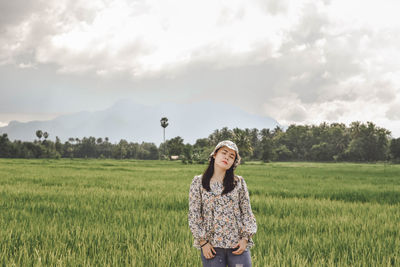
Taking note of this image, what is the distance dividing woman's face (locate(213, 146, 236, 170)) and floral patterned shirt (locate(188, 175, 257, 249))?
5.4 inches

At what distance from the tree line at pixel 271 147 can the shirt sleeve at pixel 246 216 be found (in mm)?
44292

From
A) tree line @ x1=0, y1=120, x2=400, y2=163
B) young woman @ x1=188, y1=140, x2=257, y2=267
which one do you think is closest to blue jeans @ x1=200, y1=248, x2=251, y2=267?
young woman @ x1=188, y1=140, x2=257, y2=267

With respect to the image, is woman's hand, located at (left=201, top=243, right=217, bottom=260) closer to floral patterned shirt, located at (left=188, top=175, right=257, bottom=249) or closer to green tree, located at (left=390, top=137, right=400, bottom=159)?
floral patterned shirt, located at (left=188, top=175, right=257, bottom=249)

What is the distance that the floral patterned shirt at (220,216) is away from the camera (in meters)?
2.11

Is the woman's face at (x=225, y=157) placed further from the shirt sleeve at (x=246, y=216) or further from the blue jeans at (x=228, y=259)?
the blue jeans at (x=228, y=259)

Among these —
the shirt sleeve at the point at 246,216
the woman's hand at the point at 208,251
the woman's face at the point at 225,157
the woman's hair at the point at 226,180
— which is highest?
the woman's face at the point at 225,157

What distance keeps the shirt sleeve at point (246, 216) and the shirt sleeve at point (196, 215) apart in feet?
0.96

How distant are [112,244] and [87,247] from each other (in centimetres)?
A: 28

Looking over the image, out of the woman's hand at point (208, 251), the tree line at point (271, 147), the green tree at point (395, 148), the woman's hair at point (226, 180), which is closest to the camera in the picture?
the woman's hand at point (208, 251)

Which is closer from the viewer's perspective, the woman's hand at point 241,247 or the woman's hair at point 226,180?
the woman's hand at point 241,247

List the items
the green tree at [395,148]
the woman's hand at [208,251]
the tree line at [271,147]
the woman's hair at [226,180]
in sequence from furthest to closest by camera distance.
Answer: the tree line at [271,147], the green tree at [395,148], the woman's hair at [226,180], the woman's hand at [208,251]

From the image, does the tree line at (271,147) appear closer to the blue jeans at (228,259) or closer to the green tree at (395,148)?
the green tree at (395,148)

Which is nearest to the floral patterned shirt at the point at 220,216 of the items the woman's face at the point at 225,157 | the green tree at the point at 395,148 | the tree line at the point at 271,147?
the woman's face at the point at 225,157

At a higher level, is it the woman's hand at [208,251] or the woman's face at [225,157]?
the woman's face at [225,157]
